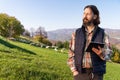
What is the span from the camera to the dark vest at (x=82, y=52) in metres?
5.49

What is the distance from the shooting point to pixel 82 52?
5.54 m

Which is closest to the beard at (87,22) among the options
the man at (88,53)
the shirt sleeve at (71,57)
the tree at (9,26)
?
the man at (88,53)

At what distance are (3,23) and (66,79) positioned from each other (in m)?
50.6

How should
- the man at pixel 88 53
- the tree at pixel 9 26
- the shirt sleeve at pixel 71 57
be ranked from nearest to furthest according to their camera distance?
1. the man at pixel 88 53
2. the shirt sleeve at pixel 71 57
3. the tree at pixel 9 26

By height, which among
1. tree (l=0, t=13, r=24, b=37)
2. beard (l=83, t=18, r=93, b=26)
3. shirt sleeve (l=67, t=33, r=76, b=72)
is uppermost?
tree (l=0, t=13, r=24, b=37)

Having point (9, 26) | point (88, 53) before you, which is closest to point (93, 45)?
point (88, 53)

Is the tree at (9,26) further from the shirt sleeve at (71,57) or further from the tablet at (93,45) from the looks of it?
the tablet at (93,45)

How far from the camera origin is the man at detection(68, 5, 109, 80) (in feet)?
18.0

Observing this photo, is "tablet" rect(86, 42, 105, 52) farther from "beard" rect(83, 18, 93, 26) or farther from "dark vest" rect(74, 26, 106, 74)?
"beard" rect(83, 18, 93, 26)

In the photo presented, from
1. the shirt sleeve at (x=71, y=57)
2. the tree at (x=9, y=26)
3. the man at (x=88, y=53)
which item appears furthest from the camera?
the tree at (x=9, y=26)

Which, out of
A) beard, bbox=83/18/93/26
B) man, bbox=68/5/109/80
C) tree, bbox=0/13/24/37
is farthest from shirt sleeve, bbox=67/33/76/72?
tree, bbox=0/13/24/37

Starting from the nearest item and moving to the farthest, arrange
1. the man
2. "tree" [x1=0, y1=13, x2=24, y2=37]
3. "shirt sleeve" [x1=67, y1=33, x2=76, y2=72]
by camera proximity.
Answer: the man
"shirt sleeve" [x1=67, y1=33, x2=76, y2=72]
"tree" [x1=0, y1=13, x2=24, y2=37]

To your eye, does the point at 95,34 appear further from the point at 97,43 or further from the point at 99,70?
the point at 99,70

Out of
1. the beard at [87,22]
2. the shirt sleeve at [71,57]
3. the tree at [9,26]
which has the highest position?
the tree at [9,26]
